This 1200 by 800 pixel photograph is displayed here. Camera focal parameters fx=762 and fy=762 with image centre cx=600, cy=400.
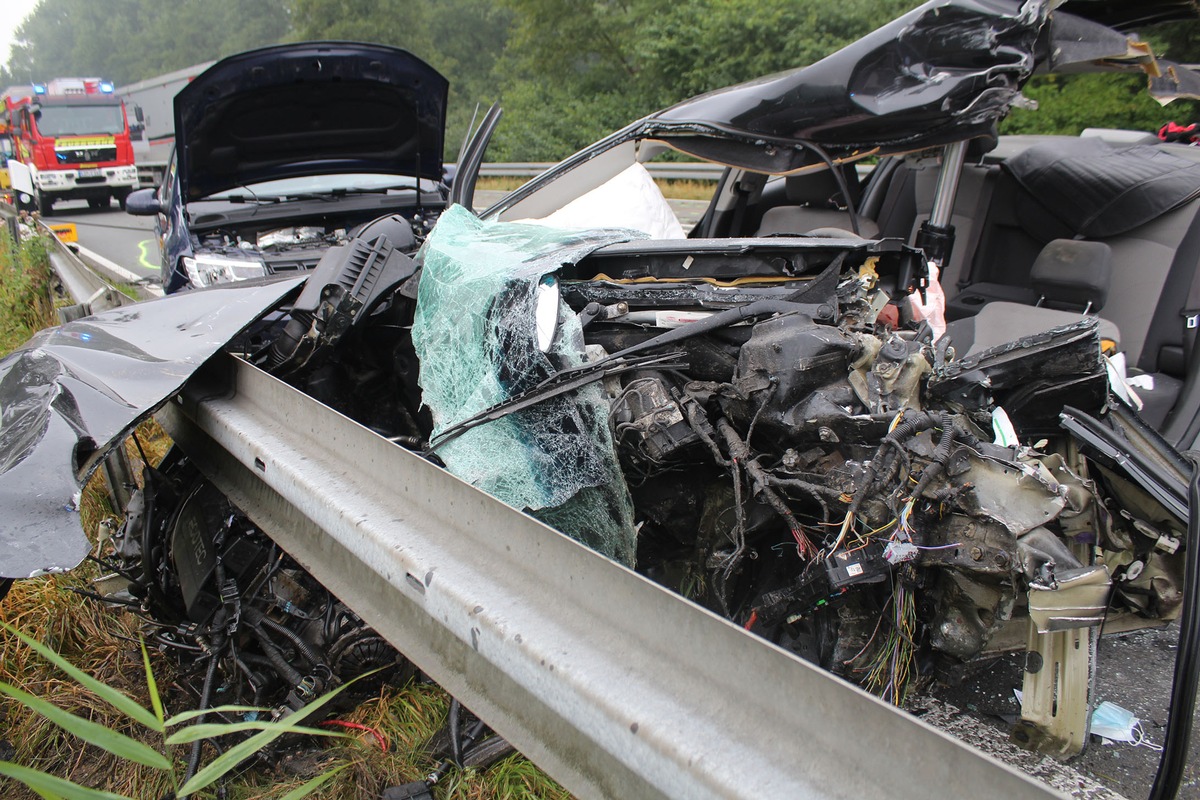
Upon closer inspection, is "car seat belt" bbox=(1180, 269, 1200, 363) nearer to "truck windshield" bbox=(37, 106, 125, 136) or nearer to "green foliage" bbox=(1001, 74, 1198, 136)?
"green foliage" bbox=(1001, 74, 1198, 136)

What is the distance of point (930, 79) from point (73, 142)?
21.9 meters

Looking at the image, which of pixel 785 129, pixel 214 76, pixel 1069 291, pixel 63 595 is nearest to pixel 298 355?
pixel 63 595

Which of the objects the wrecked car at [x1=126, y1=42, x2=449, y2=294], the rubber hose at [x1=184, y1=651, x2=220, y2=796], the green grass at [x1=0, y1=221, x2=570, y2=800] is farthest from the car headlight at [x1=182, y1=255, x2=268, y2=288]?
the rubber hose at [x1=184, y1=651, x2=220, y2=796]

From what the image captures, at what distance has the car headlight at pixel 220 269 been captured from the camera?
438 centimetres

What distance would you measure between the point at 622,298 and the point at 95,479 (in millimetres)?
2465

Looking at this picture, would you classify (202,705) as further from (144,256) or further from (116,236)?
(116,236)

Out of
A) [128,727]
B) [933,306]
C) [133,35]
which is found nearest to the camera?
[128,727]

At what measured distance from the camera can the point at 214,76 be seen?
4.10 metres

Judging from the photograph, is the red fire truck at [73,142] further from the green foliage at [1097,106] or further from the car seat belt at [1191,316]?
the car seat belt at [1191,316]

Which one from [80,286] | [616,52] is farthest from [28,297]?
[616,52]

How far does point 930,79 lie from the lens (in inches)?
109

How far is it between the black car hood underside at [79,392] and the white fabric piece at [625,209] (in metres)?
1.25

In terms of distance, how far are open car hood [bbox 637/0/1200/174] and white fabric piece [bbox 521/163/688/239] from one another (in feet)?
1.21

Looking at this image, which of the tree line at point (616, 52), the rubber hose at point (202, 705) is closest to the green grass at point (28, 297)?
the rubber hose at point (202, 705)
